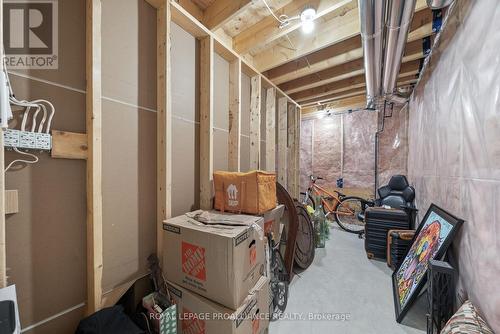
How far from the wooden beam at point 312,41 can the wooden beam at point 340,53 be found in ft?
1.40

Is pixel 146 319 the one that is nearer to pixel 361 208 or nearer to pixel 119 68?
pixel 119 68

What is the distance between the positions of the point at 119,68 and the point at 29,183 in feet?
2.81

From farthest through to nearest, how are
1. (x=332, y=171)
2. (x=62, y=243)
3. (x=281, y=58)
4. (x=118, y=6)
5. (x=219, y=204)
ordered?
1. (x=332, y=171)
2. (x=281, y=58)
3. (x=219, y=204)
4. (x=118, y=6)
5. (x=62, y=243)

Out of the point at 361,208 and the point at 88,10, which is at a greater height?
the point at 88,10

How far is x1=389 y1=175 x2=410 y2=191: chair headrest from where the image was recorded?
10.7ft

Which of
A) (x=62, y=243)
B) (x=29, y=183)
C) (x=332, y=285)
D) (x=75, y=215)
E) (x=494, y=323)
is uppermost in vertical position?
(x=29, y=183)

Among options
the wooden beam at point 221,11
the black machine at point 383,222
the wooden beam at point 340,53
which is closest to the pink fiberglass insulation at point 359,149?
the black machine at point 383,222

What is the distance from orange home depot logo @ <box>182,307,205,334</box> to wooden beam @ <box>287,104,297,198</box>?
9.22ft

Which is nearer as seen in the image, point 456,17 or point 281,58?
point 456,17

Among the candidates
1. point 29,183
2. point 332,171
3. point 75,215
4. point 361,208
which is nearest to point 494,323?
point 75,215

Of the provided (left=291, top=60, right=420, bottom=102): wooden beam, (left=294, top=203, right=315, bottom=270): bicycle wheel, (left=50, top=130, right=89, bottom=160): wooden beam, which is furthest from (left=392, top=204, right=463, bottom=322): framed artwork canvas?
(left=50, top=130, right=89, bottom=160): wooden beam

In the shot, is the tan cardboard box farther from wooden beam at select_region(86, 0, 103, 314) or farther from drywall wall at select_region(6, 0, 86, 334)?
drywall wall at select_region(6, 0, 86, 334)

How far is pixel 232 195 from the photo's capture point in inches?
67.7

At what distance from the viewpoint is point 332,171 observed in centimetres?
477
